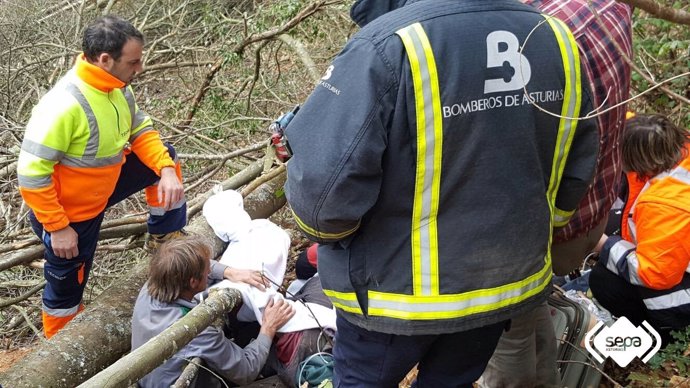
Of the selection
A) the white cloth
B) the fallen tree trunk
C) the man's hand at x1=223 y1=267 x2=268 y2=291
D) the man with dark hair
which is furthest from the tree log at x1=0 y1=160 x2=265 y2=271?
the man with dark hair

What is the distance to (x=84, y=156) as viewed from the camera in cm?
324

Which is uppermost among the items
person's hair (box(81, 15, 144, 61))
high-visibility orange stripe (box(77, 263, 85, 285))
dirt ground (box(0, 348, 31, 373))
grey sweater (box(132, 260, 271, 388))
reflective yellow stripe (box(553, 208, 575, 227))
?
person's hair (box(81, 15, 144, 61))

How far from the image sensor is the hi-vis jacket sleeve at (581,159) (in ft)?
6.23

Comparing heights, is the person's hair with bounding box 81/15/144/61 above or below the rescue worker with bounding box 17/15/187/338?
above

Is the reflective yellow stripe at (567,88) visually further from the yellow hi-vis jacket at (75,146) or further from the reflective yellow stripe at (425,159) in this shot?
the yellow hi-vis jacket at (75,146)

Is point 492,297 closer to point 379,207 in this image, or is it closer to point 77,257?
point 379,207

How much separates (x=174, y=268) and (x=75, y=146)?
93 centimetres

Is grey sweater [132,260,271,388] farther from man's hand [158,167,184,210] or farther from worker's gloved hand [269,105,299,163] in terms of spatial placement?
worker's gloved hand [269,105,299,163]

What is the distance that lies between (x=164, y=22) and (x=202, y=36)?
656 millimetres

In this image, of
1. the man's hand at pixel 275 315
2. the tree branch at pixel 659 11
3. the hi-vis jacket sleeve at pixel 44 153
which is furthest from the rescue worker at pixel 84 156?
the tree branch at pixel 659 11

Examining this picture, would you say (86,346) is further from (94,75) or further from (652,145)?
(652,145)

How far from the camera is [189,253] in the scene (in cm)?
279

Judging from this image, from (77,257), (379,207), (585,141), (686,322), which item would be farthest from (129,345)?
(686,322)

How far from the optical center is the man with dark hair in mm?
2725
